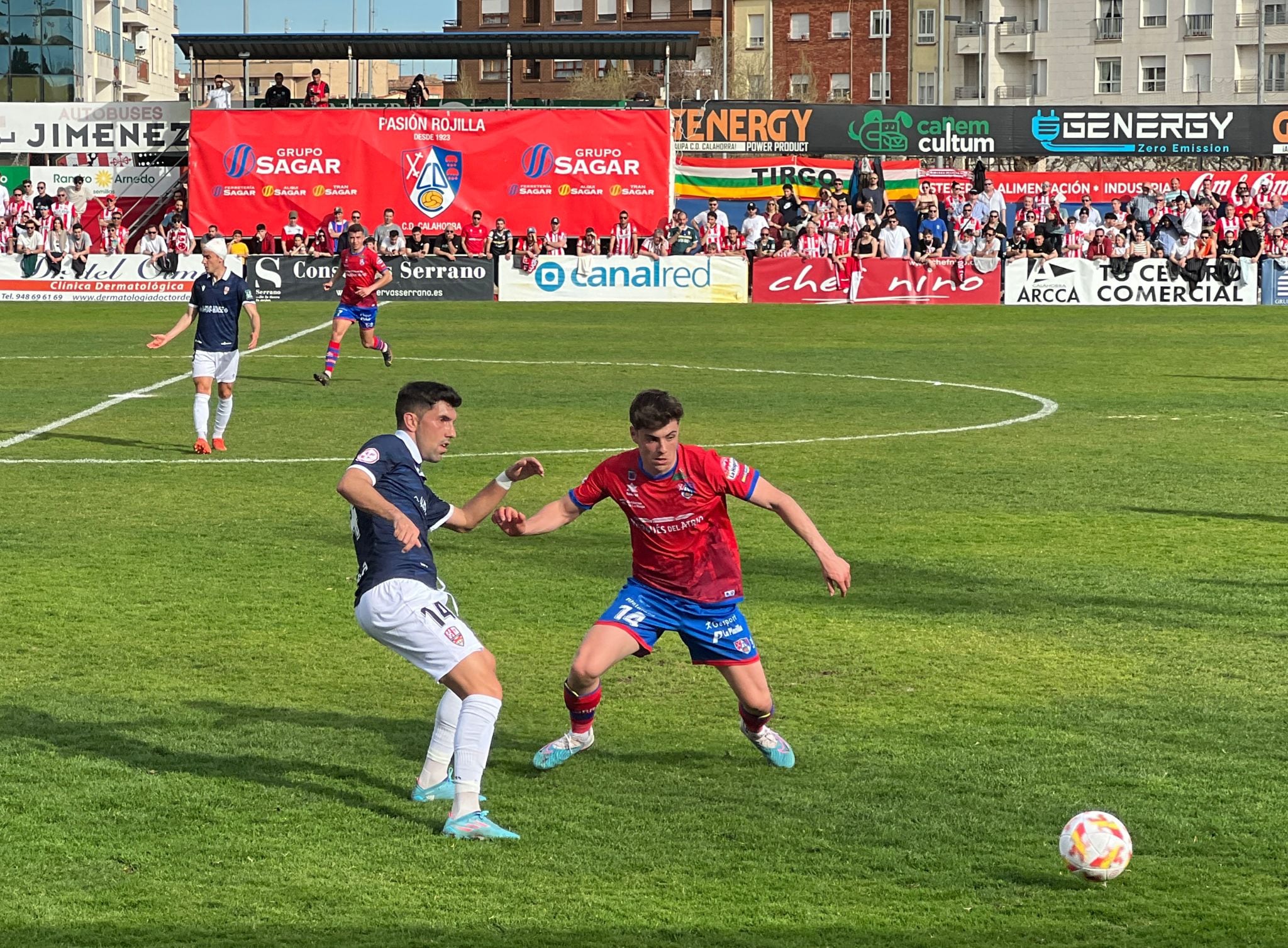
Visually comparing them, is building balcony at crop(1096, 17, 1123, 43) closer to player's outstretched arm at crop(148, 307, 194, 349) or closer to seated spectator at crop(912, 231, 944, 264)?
seated spectator at crop(912, 231, 944, 264)

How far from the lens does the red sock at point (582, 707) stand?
7.73 m

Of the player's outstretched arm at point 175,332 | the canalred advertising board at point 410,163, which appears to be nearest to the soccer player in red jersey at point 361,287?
the player's outstretched arm at point 175,332

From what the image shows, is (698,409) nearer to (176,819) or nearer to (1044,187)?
(176,819)

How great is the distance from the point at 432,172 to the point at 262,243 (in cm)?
558

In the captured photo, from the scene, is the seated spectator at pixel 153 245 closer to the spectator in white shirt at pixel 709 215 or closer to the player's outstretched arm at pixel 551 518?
the spectator in white shirt at pixel 709 215

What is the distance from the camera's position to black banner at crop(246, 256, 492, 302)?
4369 cm

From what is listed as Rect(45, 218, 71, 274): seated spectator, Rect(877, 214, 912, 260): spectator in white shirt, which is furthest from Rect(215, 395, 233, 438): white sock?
Rect(877, 214, 912, 260): spectator in white shirt

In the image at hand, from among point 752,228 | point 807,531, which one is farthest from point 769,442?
point 752,228

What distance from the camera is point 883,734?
325 inches

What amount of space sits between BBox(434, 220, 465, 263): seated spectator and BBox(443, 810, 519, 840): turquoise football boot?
38535 millimetres

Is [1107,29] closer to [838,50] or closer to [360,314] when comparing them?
[838,50]

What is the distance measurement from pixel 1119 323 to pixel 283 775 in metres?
30.9

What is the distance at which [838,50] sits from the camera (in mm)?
115688

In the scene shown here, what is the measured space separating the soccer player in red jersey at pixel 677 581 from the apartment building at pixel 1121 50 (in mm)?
94227
